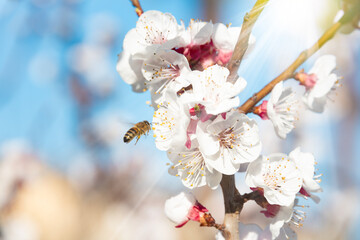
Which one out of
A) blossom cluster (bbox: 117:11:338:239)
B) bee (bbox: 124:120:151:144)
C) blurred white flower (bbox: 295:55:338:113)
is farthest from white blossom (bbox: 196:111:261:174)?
bee (bbox: 124:120:151:144)

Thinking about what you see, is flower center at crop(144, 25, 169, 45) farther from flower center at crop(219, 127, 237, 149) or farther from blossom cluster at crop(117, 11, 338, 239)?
flower center at crop(219, 127, 237, 149)

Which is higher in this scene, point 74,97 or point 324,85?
point 324,85

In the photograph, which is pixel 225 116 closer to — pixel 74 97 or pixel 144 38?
pixel 144 38

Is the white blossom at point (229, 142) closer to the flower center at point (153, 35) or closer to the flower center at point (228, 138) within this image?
the flower center at point (228, 138)

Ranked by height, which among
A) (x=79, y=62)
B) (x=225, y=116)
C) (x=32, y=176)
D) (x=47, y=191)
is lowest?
(x=47, y=191)

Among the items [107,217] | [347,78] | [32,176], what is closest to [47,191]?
[107,217]
